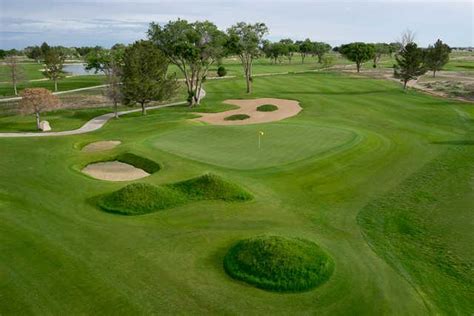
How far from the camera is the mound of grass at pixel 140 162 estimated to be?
2971cm

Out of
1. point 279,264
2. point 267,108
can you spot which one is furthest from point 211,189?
point 267,108

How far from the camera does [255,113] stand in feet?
178

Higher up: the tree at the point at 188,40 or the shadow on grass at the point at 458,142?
the tree at the point at 188,40

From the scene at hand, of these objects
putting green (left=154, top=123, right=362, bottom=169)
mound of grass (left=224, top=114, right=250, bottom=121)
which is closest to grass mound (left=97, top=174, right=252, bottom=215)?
putting green (left=154, top=123, right=362, bottom=169)

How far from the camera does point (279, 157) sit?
30609 mm

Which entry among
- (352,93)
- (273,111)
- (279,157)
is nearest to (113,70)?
(273,111)

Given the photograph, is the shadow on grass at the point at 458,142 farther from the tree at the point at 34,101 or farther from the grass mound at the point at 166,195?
the tree at the point at 34,101

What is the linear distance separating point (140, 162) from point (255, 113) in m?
25.8

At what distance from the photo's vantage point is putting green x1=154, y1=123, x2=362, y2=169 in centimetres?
3044

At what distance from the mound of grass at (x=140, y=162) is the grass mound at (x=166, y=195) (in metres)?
5.81

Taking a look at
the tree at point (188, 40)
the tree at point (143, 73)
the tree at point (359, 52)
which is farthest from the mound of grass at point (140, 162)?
the tree at point (359, 52)

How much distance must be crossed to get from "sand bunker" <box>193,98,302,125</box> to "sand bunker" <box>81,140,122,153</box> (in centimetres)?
1315

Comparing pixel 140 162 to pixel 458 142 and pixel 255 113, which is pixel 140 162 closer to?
pixel 255 113

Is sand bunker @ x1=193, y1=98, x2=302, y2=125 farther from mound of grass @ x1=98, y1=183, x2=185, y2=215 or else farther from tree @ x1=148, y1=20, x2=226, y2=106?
mound of grass @ x1=98, y1=183, x2=185, y2=215
